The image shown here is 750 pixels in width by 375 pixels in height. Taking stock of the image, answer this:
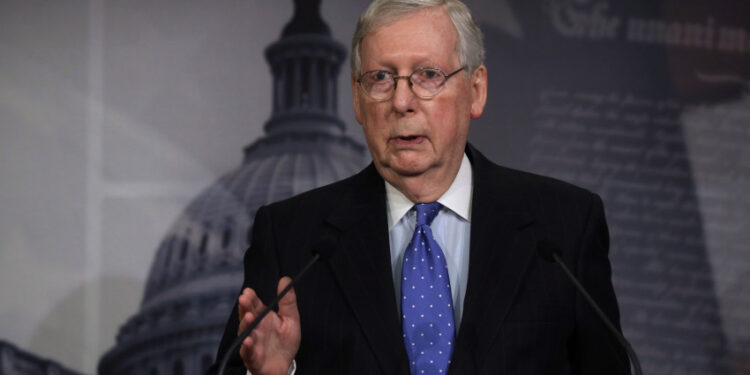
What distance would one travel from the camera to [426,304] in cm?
162

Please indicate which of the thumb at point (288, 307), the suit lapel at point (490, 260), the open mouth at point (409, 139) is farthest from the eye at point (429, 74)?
the thumb at point (288, 307)

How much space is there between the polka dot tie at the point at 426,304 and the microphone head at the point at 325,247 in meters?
0.15

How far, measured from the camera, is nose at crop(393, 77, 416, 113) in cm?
165

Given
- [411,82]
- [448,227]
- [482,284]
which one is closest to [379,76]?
[411,82]

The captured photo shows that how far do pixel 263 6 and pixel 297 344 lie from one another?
261 centimetres

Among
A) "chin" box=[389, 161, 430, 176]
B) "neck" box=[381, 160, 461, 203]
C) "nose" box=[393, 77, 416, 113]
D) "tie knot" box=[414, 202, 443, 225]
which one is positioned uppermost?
"nose" box=[393, 77, 416, 113]

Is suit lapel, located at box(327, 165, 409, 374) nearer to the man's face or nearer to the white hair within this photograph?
the man's face

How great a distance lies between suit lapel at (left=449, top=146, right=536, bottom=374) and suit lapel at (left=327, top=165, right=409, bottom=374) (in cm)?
12

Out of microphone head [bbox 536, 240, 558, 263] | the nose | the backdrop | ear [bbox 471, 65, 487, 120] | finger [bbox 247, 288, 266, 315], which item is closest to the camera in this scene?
finger [bbox 247, 288, 266, 315]

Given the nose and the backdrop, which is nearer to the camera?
the nose

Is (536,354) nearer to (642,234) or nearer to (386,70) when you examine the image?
(386,70)

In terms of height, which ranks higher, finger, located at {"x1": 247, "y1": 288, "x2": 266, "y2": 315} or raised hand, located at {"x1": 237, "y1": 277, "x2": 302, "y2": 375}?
finger, located at {"x1": 247, "y1": 288, "x2": 266, "y2": 315}

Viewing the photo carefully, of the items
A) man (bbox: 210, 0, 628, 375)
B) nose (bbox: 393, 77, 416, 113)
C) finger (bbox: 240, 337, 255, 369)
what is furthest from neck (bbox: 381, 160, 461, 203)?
→ finger (bbox: 240, 337, 255, 369)

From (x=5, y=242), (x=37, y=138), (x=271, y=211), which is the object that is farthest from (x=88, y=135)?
(x=271, y=211)
